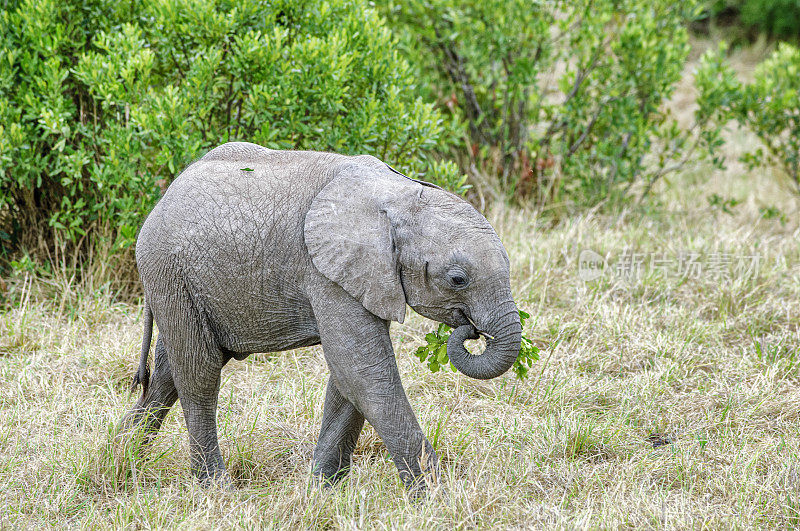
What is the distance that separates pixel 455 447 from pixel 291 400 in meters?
0.93

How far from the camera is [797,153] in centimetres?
745

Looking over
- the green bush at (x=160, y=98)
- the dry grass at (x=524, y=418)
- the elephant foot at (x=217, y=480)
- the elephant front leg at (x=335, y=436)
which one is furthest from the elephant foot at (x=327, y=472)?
the green bush at (x=160, y=98)

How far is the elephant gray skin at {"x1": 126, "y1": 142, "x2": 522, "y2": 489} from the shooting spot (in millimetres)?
2893

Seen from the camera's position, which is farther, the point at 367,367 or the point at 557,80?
the point at 557,80

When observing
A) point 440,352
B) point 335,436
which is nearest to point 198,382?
point 335,436

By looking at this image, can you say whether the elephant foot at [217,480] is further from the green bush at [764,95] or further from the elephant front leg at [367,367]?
the green bush at [764,95]

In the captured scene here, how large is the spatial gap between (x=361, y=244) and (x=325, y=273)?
0.51ft

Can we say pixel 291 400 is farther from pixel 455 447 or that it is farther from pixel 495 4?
pixel 495 4

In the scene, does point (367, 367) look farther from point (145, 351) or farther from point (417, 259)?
point (145, 351)

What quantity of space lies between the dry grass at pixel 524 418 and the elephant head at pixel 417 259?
71cm

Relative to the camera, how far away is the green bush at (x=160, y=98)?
4.88 m

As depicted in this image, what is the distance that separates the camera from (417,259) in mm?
2902

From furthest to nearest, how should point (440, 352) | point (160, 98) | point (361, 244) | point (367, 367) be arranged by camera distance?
point (160, 98)
point (440, 352)
point (367, 367)
point (361, 244)

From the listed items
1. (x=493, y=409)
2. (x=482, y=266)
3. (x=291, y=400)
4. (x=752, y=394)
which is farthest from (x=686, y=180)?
(x=482, y=266)
